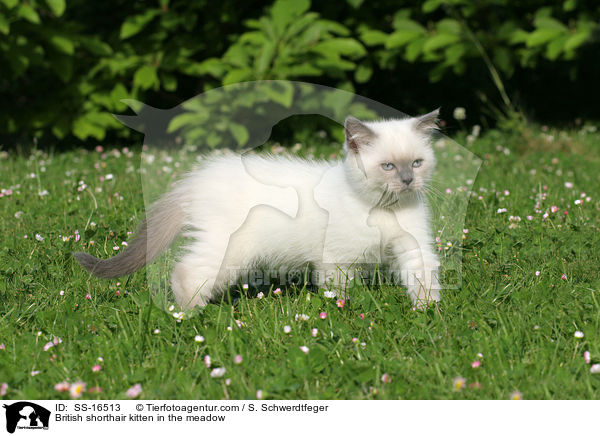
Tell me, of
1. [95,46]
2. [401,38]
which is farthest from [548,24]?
[95,46]

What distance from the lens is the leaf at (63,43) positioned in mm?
5262

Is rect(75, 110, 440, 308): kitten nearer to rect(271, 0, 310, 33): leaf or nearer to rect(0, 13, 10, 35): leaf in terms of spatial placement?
rect(271, 0, 310, 33): leaf

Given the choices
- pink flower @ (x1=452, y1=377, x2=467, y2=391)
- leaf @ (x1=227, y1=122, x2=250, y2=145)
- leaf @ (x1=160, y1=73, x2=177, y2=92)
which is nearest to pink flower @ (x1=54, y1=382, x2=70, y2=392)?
pink flower @ (x1=452, y1=377, x2=467, y2=391)

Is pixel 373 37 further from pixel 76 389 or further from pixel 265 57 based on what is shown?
pixel 76 389

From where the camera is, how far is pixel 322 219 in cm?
269

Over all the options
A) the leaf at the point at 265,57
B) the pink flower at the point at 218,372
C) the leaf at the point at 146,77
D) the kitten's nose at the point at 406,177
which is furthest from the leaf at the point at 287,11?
the pink flower at the point at 218,372

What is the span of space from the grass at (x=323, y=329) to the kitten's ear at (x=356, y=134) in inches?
26.4

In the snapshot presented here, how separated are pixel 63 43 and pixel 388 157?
3.90 m

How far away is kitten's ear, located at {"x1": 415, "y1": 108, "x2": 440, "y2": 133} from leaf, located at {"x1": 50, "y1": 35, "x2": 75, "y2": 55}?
381 cm

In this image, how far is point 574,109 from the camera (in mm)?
7629
